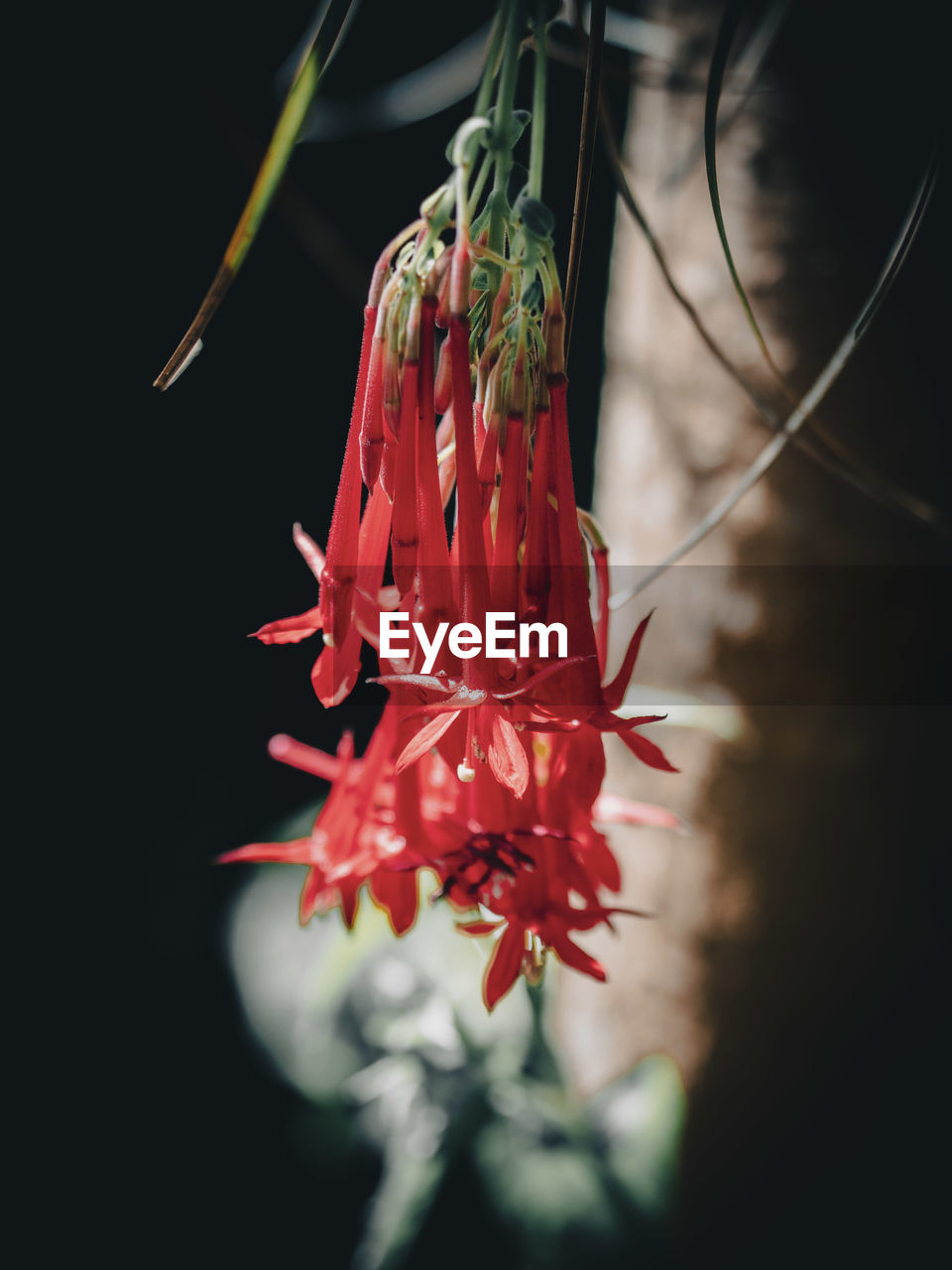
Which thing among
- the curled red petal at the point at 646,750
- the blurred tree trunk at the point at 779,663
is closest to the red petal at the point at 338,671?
the curled red petal at the point at 646,750

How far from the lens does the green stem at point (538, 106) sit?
24cm

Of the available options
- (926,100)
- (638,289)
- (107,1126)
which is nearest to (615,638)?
(638,289)

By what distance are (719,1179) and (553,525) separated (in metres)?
0.58

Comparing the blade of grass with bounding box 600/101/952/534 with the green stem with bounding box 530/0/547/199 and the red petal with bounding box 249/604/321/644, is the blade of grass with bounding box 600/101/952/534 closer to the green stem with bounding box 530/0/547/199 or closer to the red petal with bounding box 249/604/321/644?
the green stem with bounding box 530/0/547/199

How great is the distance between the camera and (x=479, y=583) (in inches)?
10.5

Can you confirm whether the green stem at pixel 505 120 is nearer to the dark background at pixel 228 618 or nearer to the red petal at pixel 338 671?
the red petal at pixel 338 671

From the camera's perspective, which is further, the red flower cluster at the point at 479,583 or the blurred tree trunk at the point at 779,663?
the blurred tree trunk at the point at 779,663

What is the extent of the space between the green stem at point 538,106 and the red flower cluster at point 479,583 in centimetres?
1

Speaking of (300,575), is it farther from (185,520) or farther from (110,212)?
(110,212)

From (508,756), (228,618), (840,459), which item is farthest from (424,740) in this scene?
(228,618)

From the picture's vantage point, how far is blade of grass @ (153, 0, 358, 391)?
0.68 ft

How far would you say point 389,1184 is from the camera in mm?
640

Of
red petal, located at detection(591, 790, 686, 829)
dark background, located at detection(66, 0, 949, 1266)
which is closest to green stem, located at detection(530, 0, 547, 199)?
red petal, located at detection(591, 790, 686, 829)

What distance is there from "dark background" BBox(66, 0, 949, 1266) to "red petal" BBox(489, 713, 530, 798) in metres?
0.45
